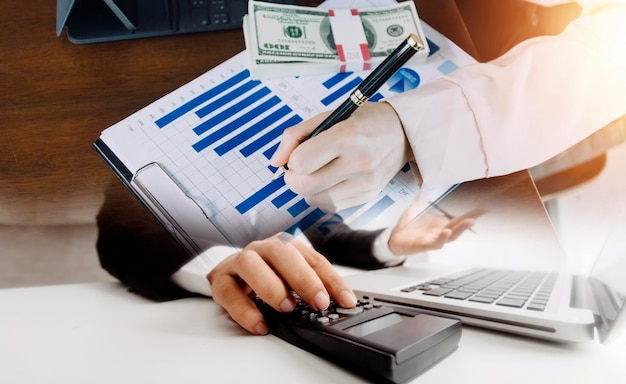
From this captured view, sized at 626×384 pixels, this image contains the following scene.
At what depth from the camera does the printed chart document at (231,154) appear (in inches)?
16.7

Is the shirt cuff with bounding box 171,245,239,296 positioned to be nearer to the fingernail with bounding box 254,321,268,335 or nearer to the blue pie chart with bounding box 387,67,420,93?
the fingernail with bounding box 254,321,268,335

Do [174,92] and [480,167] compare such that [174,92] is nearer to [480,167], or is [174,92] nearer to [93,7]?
[93,7]

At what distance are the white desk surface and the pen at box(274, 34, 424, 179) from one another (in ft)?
0.58

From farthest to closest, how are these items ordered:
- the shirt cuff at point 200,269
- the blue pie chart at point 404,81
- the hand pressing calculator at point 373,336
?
the blue pie chart at point 404,81, the shirt cuff at point 200,269, the hand pressing calculator at point 373,336

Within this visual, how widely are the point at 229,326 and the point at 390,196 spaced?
19 cm

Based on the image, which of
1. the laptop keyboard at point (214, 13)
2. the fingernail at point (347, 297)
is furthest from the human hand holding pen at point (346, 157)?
the laptop keyboard at point (214, 13)

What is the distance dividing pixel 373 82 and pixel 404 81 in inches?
A: 5.2

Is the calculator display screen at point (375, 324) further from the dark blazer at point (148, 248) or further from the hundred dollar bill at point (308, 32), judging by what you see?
the hundred dollar bill at point (308, 32)

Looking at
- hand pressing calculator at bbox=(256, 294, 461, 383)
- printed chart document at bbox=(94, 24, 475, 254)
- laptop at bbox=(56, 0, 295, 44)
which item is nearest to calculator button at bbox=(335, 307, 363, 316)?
hand pressing calculator at bbox=(256, 294, 461, 383)

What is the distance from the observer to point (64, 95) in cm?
53

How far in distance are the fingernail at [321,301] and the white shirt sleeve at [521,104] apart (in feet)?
0.60

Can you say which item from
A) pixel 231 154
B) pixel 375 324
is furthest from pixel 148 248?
pixel 375 324

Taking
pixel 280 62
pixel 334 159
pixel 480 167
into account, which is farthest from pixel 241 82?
pixel 480 167

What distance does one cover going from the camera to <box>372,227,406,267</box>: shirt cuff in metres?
0.44
